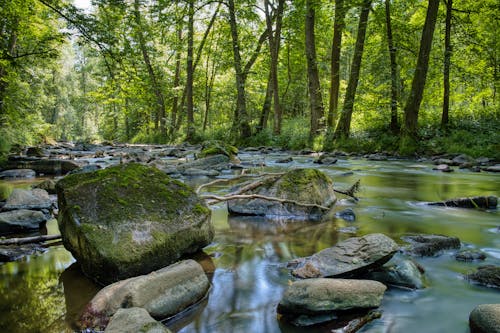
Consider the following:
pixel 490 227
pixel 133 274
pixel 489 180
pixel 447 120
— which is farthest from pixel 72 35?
pixel 447 120

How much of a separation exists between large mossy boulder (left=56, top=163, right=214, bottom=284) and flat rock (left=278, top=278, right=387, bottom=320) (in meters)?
1.17

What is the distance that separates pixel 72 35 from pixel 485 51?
16329mm

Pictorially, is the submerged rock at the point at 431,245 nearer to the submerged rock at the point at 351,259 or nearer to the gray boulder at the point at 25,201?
the submerged rock at the point at 351,259

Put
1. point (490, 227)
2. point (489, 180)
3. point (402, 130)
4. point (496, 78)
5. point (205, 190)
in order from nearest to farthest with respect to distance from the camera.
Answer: point (490, 227) < point (205, 190) < point (489, 180) < point (402, 130) < point (496, 78)

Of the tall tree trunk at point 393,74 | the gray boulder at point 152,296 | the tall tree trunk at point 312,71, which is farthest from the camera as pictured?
the tall tree trunk at point 312,71

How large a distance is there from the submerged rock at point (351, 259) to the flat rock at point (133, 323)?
132 centimetres

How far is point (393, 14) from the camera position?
16016mm

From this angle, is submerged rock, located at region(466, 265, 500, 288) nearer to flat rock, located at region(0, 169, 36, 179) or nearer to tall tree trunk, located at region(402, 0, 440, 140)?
flat rock, located at region(0, 169, 36, 179)

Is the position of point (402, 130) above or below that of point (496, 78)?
below

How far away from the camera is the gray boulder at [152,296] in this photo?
227 cm

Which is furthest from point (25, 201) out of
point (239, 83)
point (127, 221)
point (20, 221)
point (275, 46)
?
point (275, 46)

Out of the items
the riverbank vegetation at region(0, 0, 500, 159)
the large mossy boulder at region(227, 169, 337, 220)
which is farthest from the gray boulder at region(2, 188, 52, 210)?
the riverbank vegetation at region(0, 0, 500, 159)

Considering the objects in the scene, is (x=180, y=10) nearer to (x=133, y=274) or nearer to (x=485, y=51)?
(x=485, y=51)

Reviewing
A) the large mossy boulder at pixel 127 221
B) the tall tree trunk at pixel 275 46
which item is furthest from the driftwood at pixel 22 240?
the tall tree trunk at pixel 275 46
